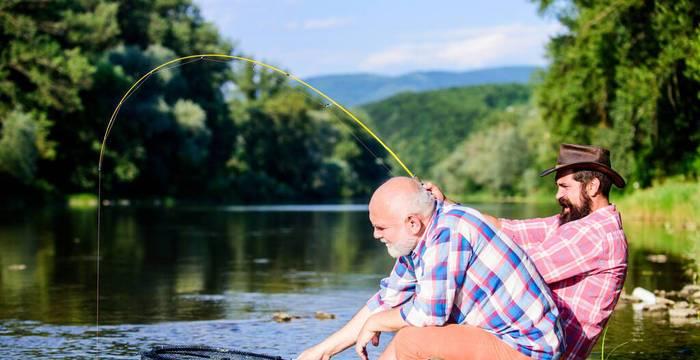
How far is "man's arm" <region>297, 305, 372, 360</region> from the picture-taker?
516 centimetres

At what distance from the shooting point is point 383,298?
5258 millimetres

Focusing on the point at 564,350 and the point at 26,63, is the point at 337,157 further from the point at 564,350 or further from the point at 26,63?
the point at 564,350

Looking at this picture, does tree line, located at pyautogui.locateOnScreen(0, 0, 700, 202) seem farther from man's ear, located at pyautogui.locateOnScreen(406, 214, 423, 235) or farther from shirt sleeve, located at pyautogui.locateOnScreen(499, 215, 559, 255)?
man's ear, located at pyautogui.locateOnScreen(406, 214, 423, 235)

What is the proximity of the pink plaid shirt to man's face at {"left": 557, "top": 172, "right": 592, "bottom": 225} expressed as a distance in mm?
144

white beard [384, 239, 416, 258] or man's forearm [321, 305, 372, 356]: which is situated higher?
white beard [384, 239, 416, 258]

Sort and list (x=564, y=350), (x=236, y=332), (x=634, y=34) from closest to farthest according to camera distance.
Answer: (x=564, y=350)
(x=236, y=332)
(x=634, y=34)

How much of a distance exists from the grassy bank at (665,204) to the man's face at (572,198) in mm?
19263

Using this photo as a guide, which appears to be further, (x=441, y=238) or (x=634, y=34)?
(x=634, y=34)

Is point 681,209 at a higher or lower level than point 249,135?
lower

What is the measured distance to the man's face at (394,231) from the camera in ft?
15.0

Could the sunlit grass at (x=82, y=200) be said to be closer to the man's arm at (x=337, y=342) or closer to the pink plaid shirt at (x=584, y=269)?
the man's arm at (x=337, y=342)

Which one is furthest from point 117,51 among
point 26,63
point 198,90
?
point 198,90

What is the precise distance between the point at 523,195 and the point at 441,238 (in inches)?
3308

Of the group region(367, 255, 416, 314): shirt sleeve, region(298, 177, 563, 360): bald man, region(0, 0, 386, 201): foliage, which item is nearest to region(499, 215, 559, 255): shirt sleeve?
region(367, 255, 416, 314): shirt sleeve
